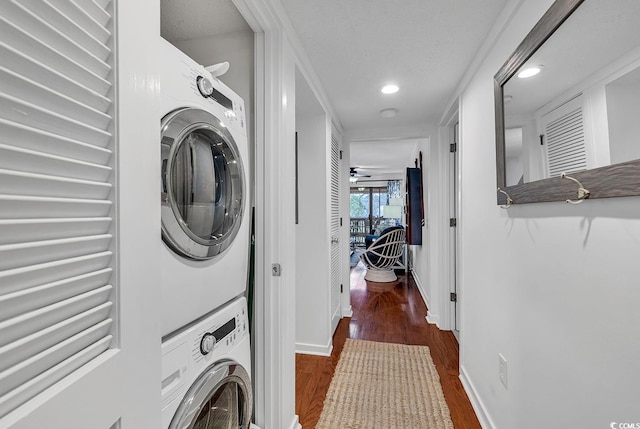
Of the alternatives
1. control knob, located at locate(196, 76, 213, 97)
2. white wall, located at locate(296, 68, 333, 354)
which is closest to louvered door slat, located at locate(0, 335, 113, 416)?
control knob, located at locate(196, 76, 213, 97)

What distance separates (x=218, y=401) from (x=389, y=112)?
2.58 m

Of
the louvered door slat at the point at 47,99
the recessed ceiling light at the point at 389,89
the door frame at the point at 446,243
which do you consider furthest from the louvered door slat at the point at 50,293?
the door frame at the point at 446,243

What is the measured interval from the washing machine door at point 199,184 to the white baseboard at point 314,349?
177cm

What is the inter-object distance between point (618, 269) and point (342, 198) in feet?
8.69

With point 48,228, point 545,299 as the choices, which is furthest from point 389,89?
point 48,228

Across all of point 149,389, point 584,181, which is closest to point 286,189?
point 149,389

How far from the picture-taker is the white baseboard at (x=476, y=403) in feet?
5.14

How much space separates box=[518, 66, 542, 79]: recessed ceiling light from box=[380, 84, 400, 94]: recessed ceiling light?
1.10 metres

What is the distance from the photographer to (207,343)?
0.94 m

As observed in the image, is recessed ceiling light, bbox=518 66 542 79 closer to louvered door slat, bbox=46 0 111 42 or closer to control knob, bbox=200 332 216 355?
louvered door slat, bbox=46 0 111 42

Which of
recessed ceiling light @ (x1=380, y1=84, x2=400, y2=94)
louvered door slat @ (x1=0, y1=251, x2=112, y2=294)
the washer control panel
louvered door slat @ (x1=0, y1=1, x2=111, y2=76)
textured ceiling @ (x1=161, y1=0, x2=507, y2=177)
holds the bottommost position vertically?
the washer control panel

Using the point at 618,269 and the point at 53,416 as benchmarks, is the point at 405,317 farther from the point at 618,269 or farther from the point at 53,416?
the point at 53,416

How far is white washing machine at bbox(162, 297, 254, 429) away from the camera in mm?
809

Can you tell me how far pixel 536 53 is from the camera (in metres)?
1.10
